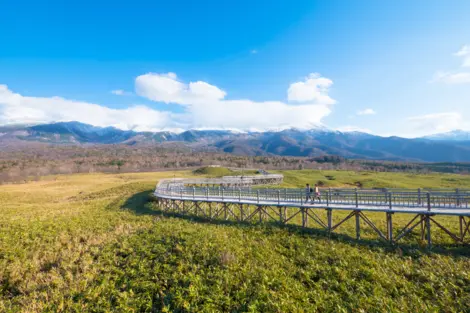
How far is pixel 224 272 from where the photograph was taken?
14.3 metres

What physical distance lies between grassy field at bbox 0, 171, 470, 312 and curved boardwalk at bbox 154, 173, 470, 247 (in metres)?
1.85

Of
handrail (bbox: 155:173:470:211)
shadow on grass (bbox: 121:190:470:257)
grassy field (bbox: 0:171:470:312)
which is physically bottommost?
shadow on grass (bbox: 121:190:470:257)

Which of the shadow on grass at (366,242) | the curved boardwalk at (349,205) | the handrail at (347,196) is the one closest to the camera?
the shadow on grass at (366,242)

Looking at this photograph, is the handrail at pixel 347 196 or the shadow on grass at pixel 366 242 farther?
the handrail at pixel 347 196

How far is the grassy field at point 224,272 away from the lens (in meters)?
11.7

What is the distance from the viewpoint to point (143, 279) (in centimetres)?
1395

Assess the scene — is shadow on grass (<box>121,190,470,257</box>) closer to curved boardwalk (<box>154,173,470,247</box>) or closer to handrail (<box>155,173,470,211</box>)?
curved boardwalk (<box>154,173,470,247</box>)

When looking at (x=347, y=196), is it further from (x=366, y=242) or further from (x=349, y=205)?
(x=366, y=242)

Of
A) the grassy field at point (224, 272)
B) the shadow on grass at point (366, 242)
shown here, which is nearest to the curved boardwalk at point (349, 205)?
the shadow on grass at point (366, 242)

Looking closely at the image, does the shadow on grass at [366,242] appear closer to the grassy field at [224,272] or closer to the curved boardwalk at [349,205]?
the grassy field at [224,272]

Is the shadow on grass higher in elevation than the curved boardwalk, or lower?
lower

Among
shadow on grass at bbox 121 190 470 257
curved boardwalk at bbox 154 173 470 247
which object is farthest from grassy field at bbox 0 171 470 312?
curved boardwalk at bbox 154 173 470 247

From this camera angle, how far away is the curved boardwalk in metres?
19.0

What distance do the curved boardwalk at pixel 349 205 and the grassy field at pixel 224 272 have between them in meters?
1.85
